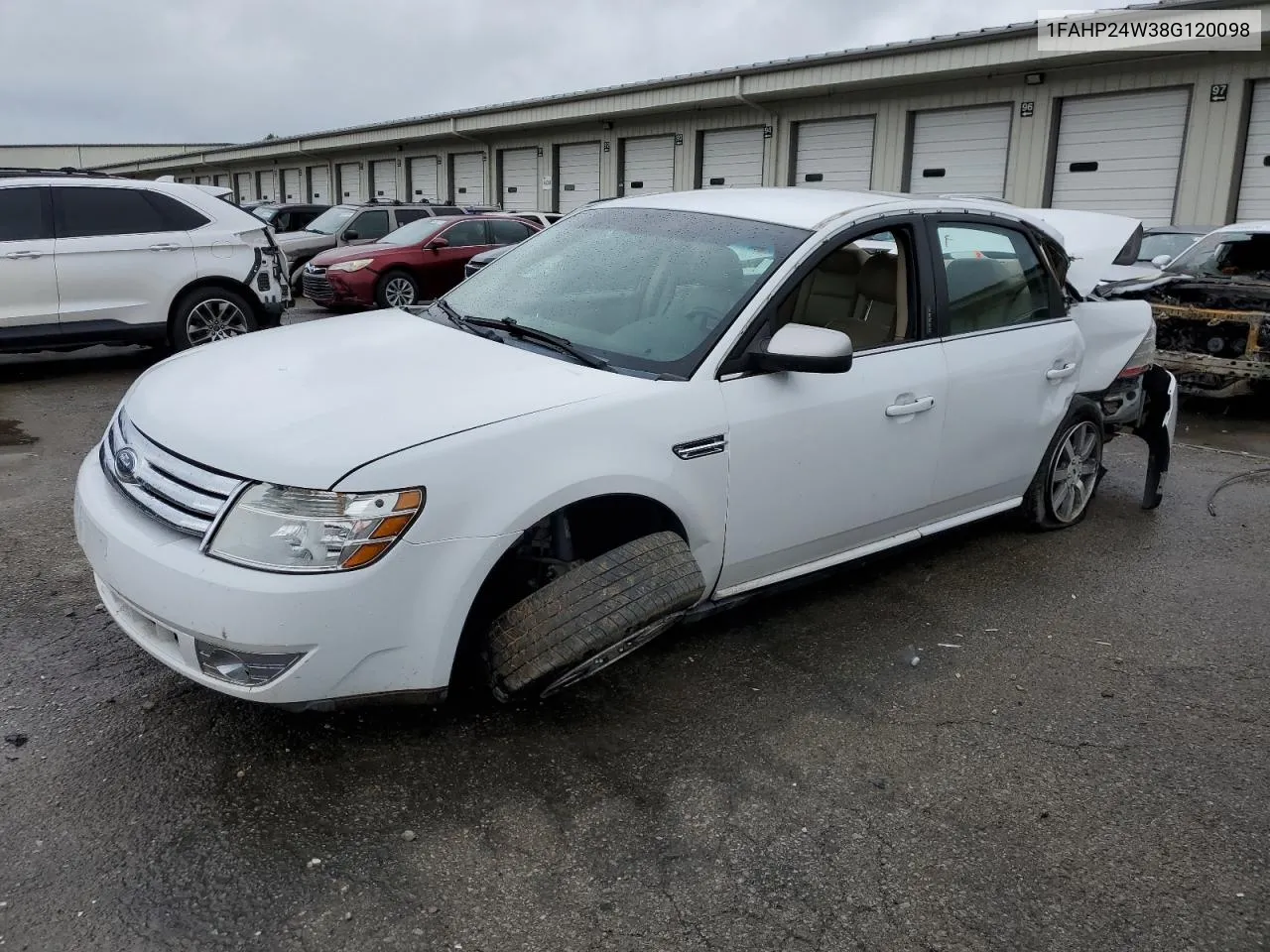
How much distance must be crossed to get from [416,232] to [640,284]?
12.5m

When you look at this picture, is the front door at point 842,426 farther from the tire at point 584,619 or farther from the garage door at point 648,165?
the garage door at point 648,165

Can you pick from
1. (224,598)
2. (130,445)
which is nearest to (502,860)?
(224,598)

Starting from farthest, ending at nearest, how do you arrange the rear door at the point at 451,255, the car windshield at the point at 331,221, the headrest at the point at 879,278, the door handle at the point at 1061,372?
the car windshield at the point at 331,221
the rear door at the point at 451,255
the door handle at the point at 1061,372
the headrest at the point at 879,278

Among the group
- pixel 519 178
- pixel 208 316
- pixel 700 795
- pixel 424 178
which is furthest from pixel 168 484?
pixel 424 178

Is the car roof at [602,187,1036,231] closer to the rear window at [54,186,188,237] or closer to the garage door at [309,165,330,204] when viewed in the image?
the rear window at [54,186,188,237]

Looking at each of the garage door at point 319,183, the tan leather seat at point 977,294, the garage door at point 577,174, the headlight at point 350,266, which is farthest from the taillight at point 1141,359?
the garage door at point 319,183

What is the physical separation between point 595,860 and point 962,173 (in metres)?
17.7

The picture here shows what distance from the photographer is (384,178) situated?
34.1m

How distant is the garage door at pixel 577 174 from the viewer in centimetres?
2531

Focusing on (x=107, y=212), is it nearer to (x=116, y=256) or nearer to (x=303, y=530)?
(x=116, y=256)

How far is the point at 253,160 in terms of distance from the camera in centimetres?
4225

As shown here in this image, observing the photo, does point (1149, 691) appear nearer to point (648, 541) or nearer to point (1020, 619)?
point (1020, 619)

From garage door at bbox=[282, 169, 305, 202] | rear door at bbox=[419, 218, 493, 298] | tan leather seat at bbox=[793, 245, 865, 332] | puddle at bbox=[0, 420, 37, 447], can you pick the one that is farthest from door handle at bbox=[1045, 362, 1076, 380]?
garage door at bbox=[282, 169, 305, 202]

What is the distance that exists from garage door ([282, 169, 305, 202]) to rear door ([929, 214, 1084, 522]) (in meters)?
39.0
